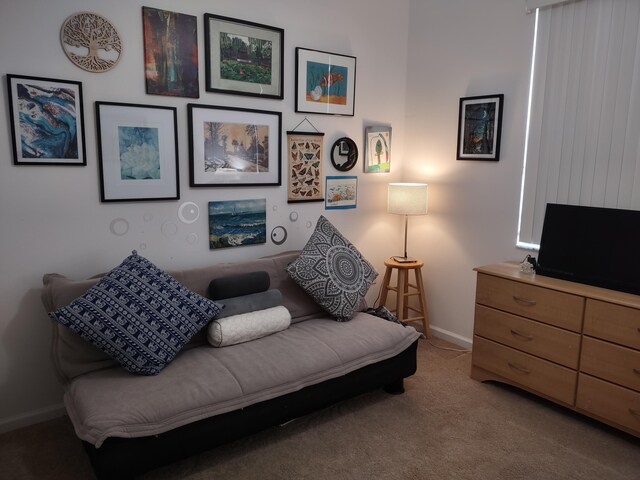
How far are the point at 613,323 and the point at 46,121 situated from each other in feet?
10.1

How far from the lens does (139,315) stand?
2.30m

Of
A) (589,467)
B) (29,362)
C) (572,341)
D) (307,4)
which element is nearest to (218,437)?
(29,362)

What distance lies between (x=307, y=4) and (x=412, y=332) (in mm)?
2330

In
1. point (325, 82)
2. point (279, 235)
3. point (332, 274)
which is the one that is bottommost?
point (332, 274)

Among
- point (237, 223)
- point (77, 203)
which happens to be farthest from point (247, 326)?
point (77, 203)

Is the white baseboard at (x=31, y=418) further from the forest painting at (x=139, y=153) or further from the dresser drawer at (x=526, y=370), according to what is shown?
the dresser drawer at (x=526, y=370)

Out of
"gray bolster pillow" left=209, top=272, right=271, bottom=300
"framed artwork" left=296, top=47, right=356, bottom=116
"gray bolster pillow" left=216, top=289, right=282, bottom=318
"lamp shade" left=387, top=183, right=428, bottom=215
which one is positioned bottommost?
"gray bolster pillow" left=216, top=289, right=282, bottom=318

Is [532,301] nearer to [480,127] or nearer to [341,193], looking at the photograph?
[480,127]

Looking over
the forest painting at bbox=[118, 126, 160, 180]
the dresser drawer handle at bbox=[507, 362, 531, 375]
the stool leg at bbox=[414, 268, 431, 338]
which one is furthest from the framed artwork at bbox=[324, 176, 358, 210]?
the dresser drawer handle at bbox=[507, 362, 531, 375]

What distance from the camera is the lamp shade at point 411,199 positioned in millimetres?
3619

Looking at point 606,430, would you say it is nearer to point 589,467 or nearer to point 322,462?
point 589,467

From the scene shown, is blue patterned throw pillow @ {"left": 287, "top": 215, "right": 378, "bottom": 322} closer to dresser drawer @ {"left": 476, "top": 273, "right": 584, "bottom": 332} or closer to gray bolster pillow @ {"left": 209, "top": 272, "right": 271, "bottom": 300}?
gray bolster pillow @ {"left": 209, "top": 272, "right": 271, "bottom": 300}

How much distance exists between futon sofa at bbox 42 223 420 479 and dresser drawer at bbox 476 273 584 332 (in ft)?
1.82

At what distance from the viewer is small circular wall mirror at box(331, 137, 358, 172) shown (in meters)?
3.62
